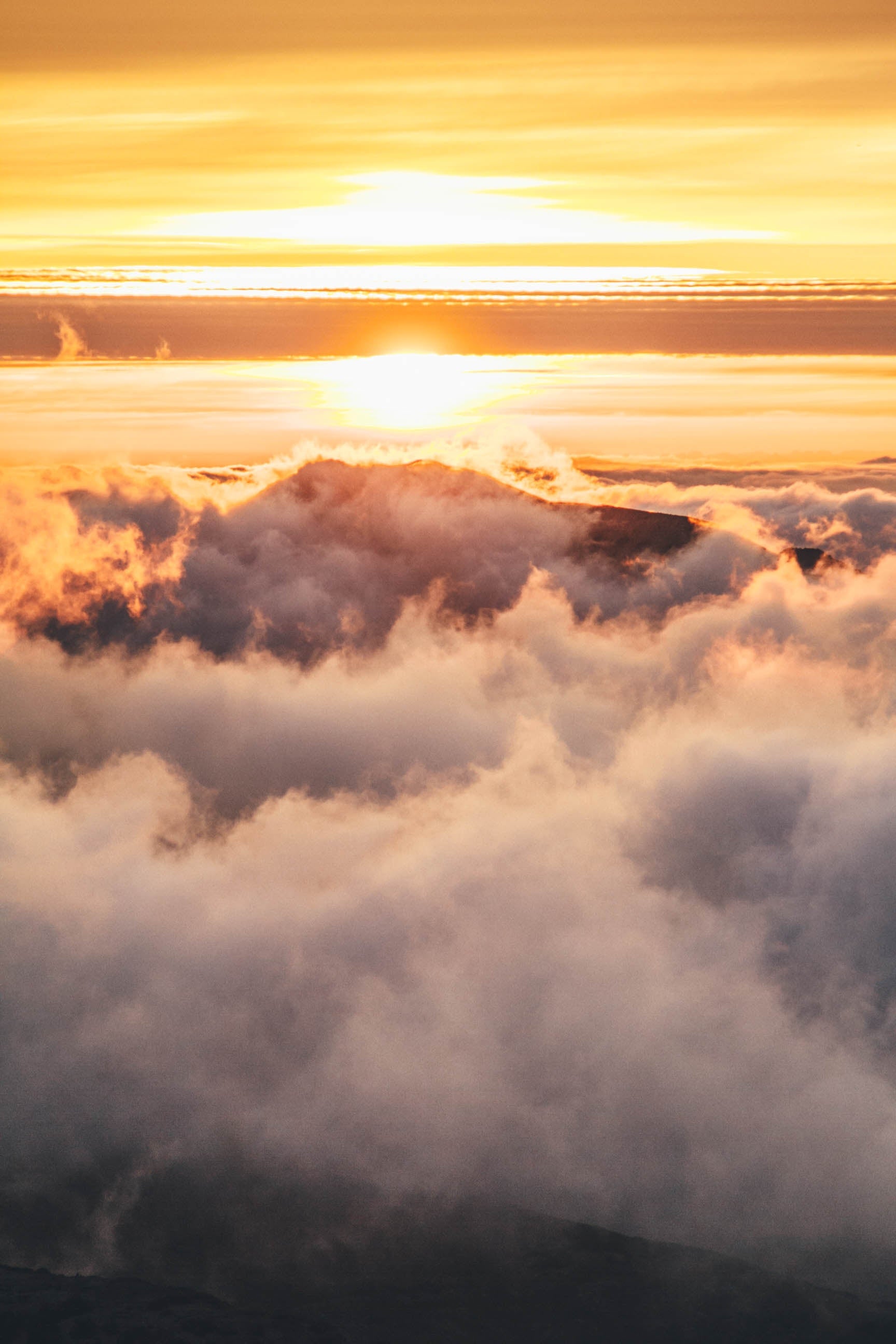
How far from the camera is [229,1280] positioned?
170 metres

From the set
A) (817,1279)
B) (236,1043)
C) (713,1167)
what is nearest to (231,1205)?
(236,1043)

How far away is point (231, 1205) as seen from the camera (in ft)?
566

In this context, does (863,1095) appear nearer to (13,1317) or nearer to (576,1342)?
(576,1342)

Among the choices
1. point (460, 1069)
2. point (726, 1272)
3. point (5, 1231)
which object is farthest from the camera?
point (460, 1069)

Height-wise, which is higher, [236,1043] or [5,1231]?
[236,1043]

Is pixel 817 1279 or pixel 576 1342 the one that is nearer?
pixel 576 1342

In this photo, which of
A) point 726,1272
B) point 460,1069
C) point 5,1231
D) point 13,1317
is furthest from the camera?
point 460,1069

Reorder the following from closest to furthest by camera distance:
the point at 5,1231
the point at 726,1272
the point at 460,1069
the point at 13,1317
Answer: the point at 13,1317 → the point at 5,1231 → the point at 726,1272 → the point at 460,1069

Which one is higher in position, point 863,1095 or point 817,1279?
point 863,1095

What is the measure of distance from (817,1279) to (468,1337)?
160 feet

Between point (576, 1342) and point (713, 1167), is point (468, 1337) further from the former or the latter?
point (713, 1167)

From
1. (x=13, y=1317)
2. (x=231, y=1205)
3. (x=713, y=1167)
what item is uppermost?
(x=713, y=1167)

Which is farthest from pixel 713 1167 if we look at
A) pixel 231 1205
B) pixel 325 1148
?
pixel 231 1205

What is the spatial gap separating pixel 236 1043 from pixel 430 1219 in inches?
1452
